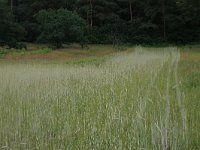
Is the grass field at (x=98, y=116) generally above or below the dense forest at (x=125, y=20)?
below

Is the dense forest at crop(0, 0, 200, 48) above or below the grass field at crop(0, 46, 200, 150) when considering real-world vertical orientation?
above

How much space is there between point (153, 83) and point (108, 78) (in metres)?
1.39

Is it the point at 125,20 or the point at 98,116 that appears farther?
the point at 125,20

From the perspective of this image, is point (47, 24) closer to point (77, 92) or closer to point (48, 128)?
point (77, 92)

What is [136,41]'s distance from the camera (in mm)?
43375

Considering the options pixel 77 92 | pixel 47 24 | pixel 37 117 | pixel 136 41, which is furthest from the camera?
pixel 136 41

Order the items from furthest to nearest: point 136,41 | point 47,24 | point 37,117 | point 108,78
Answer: point 136,41 < point 47,24 < point 108,78 < point 37,117

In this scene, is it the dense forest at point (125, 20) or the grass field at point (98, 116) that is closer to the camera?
the grass field at point (98, 116)

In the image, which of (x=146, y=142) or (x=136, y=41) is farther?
(x=136, y=41)

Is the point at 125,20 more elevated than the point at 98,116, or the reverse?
the point at 125,20

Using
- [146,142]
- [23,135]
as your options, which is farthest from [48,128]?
[146,142]

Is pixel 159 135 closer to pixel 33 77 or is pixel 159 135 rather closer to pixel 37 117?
pixel 37 117

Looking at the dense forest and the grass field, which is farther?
the dense forest

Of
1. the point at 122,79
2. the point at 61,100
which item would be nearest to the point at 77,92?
the point at 61,100
